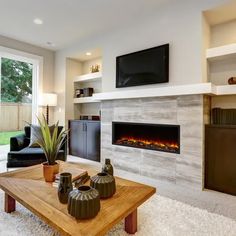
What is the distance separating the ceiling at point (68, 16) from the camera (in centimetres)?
296

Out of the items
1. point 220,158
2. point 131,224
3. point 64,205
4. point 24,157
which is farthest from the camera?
point 24,157

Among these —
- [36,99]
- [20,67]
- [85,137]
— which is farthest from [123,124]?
[20,67]

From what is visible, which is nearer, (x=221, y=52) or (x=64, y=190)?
(x=64, y=190)

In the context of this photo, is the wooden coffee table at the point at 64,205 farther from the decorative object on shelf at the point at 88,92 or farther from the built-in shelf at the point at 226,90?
the decorative object on shelf at the point at 88,92

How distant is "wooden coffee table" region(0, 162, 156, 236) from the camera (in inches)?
44.3

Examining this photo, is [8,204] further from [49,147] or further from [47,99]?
[47,99]

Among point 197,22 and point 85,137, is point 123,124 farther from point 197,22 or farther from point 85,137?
point 197,22

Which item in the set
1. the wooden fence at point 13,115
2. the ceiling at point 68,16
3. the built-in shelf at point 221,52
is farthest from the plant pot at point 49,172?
the wooden fence at point 13,115

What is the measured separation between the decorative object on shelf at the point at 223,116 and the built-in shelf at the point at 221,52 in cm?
76

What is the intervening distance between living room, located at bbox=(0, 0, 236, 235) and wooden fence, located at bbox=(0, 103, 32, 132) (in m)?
0.05

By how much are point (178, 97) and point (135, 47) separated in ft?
4.26

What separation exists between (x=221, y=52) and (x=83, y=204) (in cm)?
273

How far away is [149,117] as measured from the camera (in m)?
Answer: 3.14

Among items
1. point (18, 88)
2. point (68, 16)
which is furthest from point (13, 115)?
point (68, 16)
